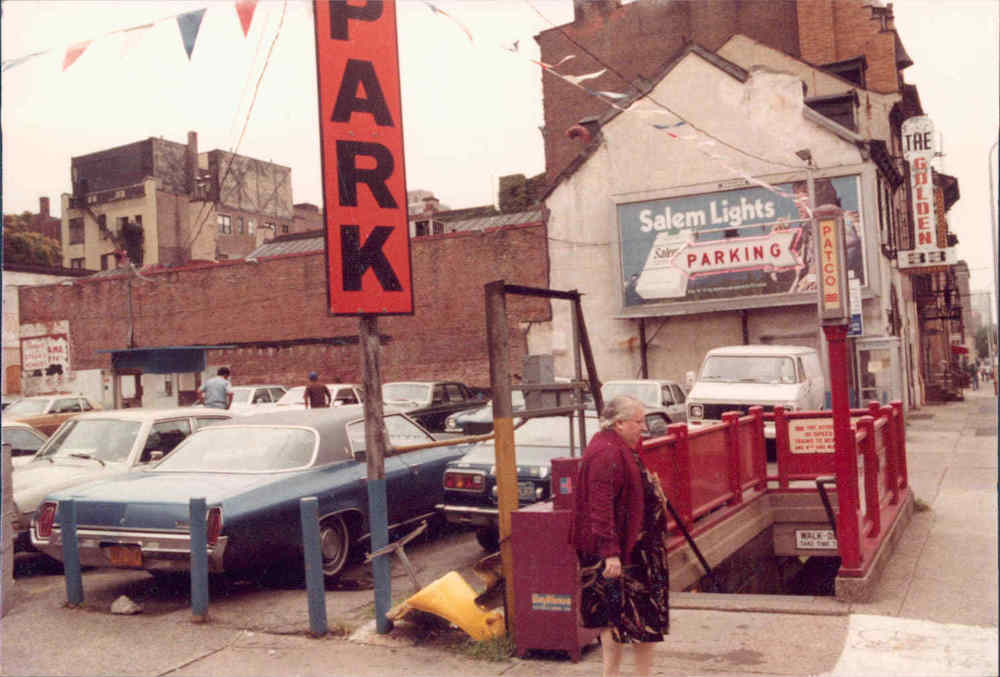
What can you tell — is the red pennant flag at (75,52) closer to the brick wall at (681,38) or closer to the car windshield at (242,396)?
the car windshield at (242,396)

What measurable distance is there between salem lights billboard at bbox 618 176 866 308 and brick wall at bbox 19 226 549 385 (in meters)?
3.99

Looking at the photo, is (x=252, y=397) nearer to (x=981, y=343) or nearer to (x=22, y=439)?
(x=22, y=439)

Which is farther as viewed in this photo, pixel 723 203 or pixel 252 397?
pixel 723 203

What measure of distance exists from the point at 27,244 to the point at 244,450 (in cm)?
4960

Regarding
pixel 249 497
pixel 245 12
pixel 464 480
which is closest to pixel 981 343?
pixel 464 480

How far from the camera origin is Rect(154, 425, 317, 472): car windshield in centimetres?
851

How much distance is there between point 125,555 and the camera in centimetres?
750

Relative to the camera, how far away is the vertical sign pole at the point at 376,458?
663cm

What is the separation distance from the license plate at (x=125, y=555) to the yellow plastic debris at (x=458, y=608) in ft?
7.86

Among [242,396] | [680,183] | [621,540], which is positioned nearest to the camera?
[621,540]

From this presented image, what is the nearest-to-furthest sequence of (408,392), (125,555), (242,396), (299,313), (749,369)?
(125,555) → (749,369) → (408,392) → (242,396) → (299,313)

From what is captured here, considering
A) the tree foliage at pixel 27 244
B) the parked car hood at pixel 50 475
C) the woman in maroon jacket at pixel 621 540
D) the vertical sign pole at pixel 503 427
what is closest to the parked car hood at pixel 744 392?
the parked car hood at pixel 50 475

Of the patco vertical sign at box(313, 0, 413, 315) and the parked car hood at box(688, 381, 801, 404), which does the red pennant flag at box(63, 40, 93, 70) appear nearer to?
the patco vertical sign at box(313, 0, 413, 315)

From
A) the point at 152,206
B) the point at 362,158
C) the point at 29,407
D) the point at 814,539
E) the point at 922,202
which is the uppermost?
the point at 152,206
